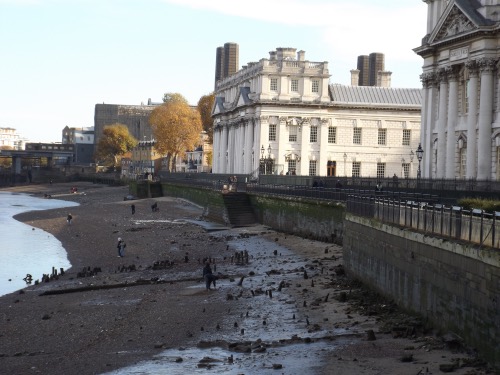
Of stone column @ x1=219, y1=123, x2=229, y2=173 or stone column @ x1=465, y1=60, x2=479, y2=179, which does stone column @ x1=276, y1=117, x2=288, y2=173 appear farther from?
stone column @ x1=465, y1=60, x2=479, y2=179

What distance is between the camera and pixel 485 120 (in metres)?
63.0

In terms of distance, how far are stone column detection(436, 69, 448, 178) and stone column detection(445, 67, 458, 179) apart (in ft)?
A: 3.73

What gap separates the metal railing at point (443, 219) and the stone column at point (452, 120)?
34.9m

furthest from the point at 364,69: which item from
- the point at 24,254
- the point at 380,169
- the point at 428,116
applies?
the point at 24,254

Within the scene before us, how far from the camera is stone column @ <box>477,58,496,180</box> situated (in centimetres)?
6234

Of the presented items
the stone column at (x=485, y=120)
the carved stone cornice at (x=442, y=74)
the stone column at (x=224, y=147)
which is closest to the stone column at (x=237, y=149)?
the stone column at (x=224, y=147)

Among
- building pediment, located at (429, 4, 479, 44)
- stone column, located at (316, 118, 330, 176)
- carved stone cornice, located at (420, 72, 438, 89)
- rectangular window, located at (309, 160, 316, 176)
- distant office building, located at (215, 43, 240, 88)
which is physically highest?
distant office building, located at (215, 43, 240, 88)

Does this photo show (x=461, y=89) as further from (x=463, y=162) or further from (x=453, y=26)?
(x=463, y=162)

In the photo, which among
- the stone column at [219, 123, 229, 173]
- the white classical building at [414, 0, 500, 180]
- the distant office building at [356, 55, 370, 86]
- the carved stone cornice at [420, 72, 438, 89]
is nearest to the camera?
the white classical building at [414, 0, 500, 180]

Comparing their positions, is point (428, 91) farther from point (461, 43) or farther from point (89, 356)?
point (89, 356)

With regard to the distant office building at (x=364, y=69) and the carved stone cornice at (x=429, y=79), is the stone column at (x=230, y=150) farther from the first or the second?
the carved stone cornice at (x=429, y=79)

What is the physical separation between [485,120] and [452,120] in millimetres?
5646

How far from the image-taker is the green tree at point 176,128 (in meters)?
148

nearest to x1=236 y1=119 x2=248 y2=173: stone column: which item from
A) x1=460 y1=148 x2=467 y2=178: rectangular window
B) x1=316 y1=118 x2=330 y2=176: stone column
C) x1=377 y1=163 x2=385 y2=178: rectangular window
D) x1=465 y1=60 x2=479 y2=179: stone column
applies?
x1=316 y1=118 x2=330 y2=176: stone column
